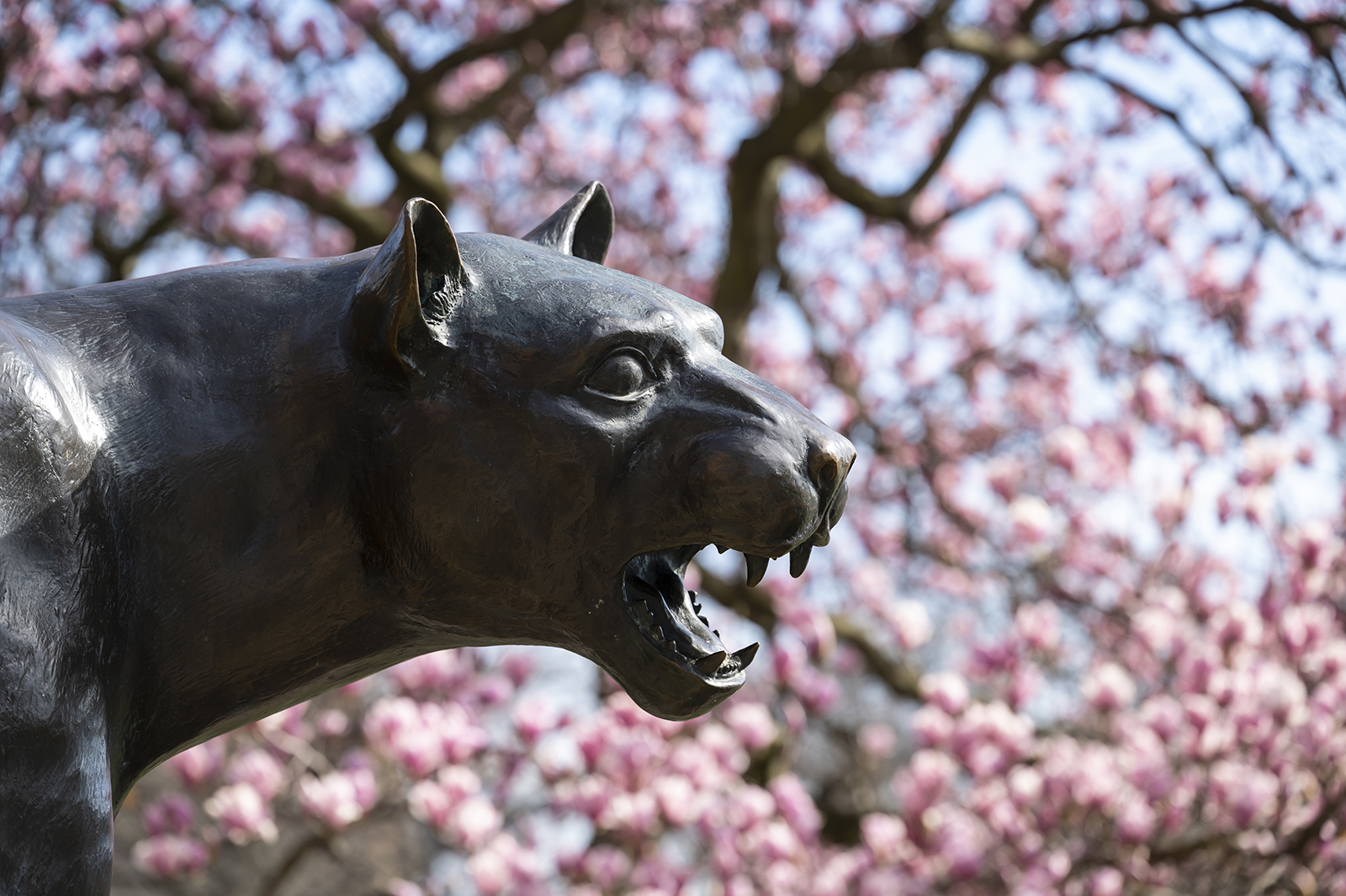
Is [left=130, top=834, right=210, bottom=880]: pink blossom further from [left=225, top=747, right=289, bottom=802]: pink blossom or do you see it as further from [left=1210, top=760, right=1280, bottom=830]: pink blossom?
[left=1210, top=760, right=1280, bottom=830]: pink blossom

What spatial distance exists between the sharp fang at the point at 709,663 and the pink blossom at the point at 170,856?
3012 millimetres

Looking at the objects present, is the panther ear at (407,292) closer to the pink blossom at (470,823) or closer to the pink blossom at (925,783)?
the pink blossom at (470,823)

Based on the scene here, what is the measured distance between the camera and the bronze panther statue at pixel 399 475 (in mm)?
869

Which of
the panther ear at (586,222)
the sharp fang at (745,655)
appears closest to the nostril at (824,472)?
the sharp fang at (745,655)

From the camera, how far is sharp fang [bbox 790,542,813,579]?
0.94 meters

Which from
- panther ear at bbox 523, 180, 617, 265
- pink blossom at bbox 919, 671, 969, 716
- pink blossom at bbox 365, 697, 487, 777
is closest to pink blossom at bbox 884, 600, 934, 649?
pink blossom at bbox 919, 671, 969, 716

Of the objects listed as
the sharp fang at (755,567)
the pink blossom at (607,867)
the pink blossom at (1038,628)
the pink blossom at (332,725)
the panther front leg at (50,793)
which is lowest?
the pink blossom at (332,725)

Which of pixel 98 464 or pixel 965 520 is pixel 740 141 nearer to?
pixel 965 520

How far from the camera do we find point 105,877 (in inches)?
32.0

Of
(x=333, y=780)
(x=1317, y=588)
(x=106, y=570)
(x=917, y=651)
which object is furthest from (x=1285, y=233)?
(x=917, y=651)

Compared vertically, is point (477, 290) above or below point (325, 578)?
above

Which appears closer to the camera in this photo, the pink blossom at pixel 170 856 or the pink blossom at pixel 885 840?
the pink blossom at pixel 170 856

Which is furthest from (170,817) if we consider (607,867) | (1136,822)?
(1136,822)

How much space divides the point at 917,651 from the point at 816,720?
2.90 metres
